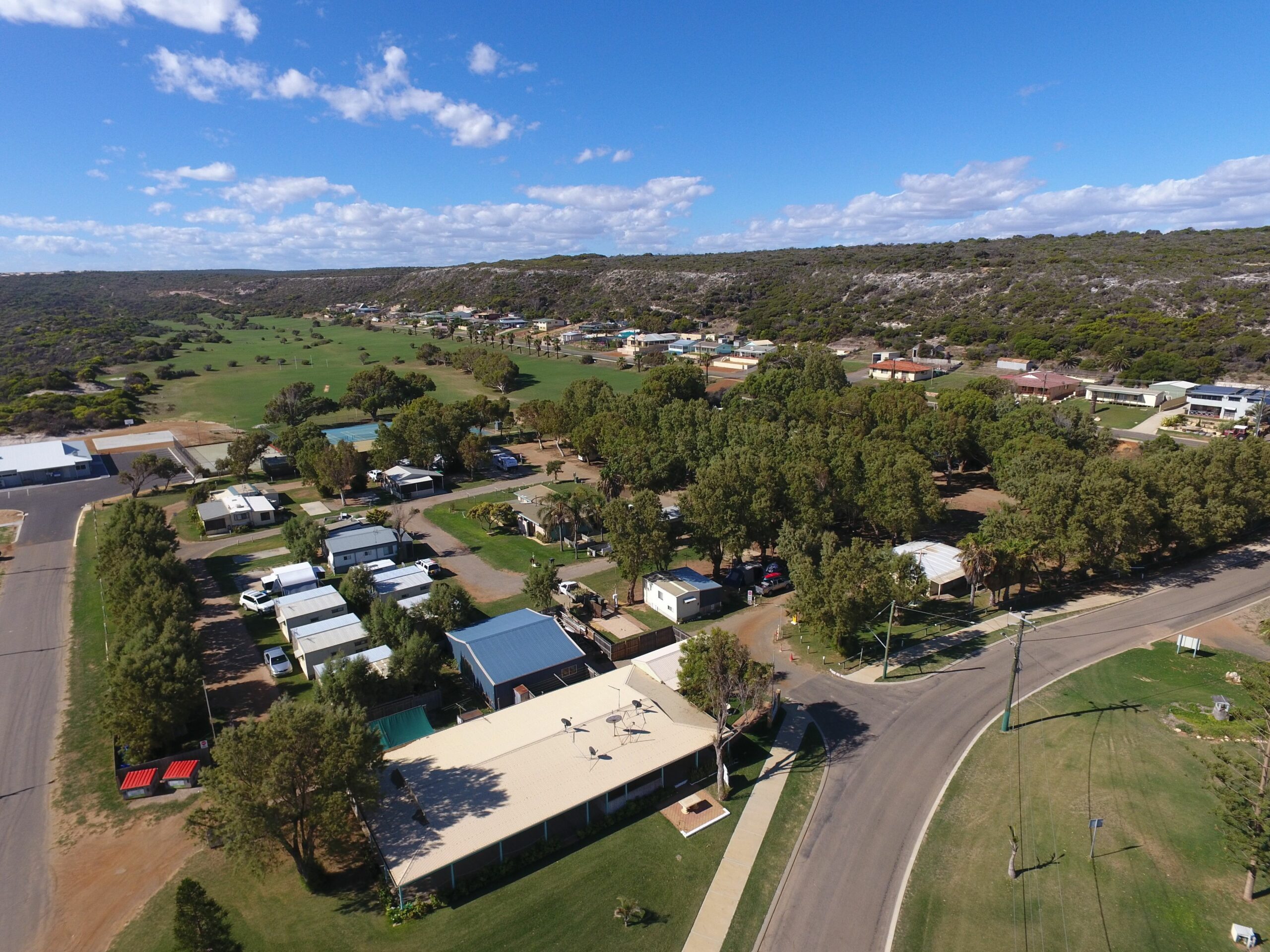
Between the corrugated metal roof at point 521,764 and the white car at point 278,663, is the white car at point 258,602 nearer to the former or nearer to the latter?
the white car at point 278,663

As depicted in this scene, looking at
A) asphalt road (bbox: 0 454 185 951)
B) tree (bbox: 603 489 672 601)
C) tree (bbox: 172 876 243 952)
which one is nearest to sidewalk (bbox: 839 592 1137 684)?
tree (bbox: 603 489 672 601)

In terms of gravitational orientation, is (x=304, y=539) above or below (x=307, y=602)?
above

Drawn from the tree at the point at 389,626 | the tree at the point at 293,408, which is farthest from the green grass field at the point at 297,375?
the tree at the point at 389,626

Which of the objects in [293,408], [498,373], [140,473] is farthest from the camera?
[498,373]

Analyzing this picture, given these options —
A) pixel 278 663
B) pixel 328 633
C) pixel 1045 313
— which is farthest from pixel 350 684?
pixel 1045 313

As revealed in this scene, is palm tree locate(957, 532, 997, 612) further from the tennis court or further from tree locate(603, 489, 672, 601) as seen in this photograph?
the tennis court

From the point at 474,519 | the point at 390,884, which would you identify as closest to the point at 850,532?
the point at 474,519

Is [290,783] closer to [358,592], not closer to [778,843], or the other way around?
[778,843]
